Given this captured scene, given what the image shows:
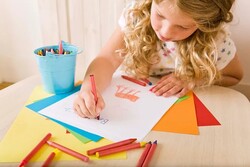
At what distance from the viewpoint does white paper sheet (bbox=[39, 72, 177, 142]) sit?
0.63 metres

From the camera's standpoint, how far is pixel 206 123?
2.21 feet

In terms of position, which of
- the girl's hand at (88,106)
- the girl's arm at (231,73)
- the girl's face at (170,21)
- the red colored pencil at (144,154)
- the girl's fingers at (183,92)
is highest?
the girl's face at (170,21)

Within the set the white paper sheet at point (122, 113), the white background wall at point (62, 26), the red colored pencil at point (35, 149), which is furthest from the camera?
the white background wall at point (62, 26)

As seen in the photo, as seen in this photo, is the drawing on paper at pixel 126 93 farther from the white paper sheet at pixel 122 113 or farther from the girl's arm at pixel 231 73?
the girl's arm at pixel 231 73

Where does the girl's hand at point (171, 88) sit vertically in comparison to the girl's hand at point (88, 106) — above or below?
below

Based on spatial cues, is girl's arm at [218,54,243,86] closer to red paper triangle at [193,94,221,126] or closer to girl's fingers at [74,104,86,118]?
red paper triangle at [193,94,221,126]

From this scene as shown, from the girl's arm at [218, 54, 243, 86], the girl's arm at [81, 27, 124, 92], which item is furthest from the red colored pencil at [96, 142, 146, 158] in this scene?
the girl's arm at [218, 54, 243, 86]

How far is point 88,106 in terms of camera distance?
67cm

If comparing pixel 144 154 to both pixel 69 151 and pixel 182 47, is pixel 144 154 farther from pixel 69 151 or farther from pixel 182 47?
pixel 182 47

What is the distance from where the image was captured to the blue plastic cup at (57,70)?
750 mm

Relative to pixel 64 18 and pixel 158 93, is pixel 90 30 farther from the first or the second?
pixel 158 93

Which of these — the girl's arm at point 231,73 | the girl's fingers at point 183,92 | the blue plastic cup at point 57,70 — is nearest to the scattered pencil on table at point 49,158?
the blue plastic cup at point 57,70

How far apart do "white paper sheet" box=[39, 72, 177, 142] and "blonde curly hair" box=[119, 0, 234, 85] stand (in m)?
0.14

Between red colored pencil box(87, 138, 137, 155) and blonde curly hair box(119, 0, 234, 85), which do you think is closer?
red colored pencil box(87, 138, 137, 155)
